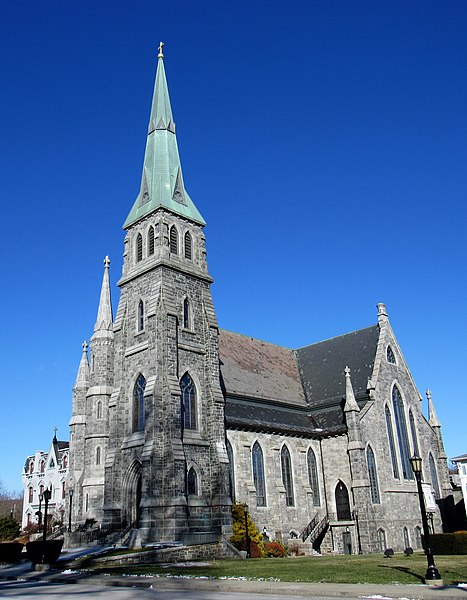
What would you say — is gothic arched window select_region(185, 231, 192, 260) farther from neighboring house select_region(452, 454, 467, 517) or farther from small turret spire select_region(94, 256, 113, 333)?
neighboring house select_region(452, 454, 467, 517)

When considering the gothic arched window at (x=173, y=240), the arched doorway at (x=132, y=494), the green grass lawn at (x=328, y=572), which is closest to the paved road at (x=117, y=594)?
the green grass lawn at (x=328, y=572)

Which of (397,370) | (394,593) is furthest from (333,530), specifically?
(394,593)

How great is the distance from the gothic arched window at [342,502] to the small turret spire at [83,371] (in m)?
18.6

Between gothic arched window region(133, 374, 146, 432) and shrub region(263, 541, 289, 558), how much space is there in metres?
9.48

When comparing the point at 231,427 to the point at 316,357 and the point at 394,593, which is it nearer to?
the point at 316,357

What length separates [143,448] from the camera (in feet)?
102

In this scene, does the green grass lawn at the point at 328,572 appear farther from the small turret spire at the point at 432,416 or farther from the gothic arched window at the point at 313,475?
the small turret spire at the point at 432,416

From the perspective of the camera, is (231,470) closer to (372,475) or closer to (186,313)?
(186,313)

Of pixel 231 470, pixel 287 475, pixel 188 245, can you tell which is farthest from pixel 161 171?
pixel 287 475

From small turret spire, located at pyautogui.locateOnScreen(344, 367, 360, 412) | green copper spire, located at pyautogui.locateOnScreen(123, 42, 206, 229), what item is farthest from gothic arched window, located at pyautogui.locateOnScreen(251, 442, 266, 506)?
green copper spire, located at pyautogui.locateOnScreen(123, 42, 206, 229)

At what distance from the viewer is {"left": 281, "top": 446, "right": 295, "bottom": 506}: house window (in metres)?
37.6

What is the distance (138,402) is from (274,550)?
11009 millimetres

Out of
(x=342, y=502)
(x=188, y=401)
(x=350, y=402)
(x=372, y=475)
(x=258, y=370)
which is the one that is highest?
(x=258, y=370)

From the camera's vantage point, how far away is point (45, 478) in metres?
69.9
